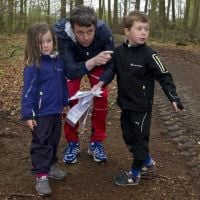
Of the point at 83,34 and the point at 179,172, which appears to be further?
the point at 179,172

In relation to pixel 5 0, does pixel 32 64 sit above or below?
below

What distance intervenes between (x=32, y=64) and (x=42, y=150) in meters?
0.90

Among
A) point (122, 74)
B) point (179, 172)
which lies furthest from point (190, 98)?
point (122, 74)

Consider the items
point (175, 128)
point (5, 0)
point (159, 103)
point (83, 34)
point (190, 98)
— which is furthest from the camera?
point (5, 0)

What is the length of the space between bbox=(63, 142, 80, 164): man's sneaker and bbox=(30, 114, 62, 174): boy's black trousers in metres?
0.68

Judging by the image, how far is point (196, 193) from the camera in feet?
14.6

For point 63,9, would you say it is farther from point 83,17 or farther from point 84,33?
point 83,17

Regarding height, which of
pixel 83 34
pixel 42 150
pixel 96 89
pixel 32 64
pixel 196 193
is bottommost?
pixel 196 193

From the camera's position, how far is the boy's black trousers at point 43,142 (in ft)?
14.4

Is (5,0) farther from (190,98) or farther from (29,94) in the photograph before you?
(29,94)

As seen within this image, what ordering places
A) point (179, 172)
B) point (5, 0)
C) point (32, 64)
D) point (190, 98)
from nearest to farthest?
point (32, 64) → point (179, 172) → point (190, 98) → point (5, 0)

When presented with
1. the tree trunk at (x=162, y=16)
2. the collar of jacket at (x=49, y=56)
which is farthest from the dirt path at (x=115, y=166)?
the tree trunk at (x=162, y=16)

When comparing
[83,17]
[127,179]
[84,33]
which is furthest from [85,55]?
[127,179]

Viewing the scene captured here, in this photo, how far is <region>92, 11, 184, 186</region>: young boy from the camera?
14.2 feet
